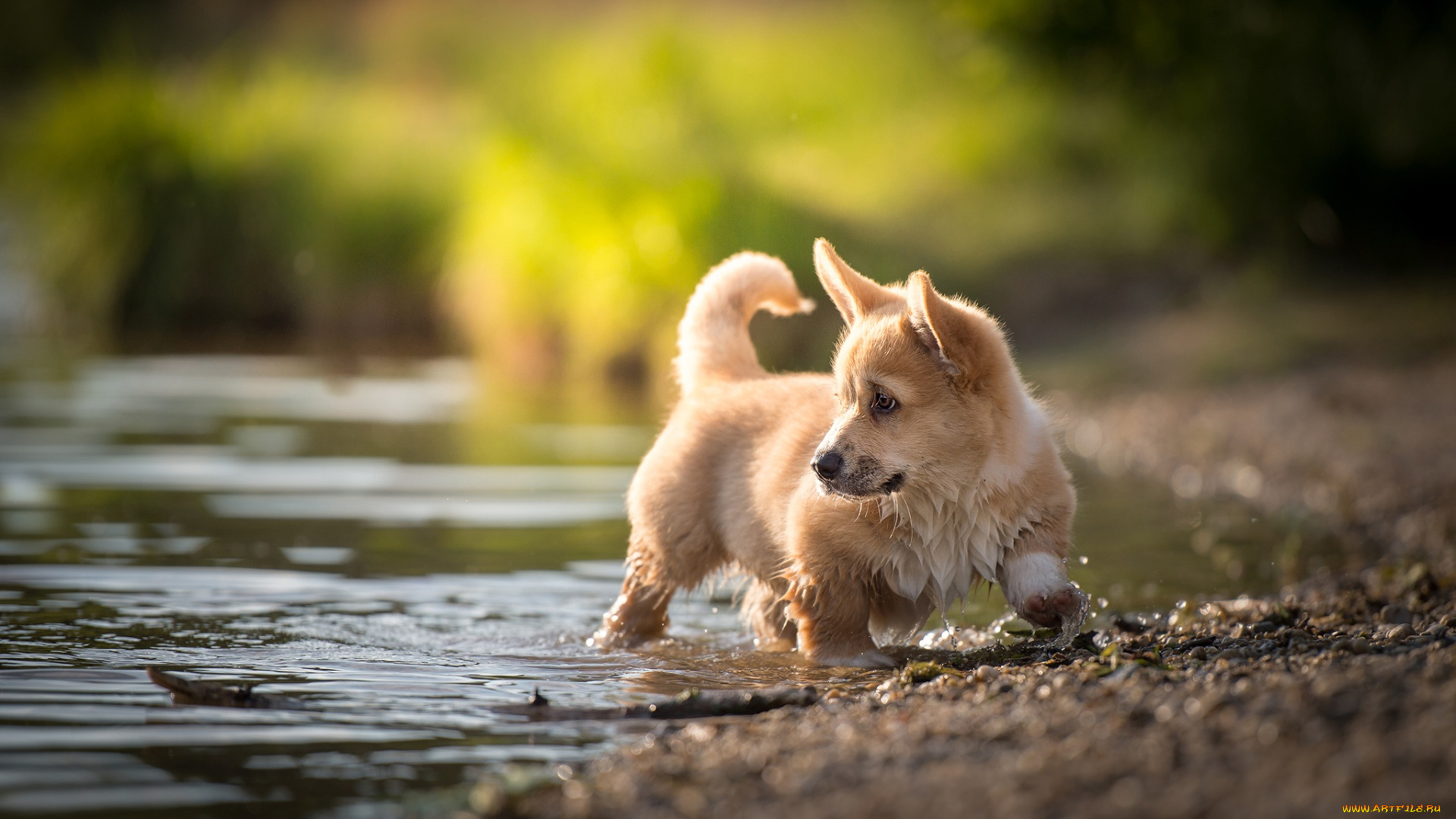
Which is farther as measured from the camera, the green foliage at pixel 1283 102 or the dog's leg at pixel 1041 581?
the green foliage at pixel 1283 102

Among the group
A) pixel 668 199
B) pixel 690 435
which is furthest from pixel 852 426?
pixel 668 199

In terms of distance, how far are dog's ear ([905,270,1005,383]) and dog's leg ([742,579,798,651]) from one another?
1030mm

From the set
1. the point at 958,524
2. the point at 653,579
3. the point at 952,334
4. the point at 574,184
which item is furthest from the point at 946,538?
the point at 574,184

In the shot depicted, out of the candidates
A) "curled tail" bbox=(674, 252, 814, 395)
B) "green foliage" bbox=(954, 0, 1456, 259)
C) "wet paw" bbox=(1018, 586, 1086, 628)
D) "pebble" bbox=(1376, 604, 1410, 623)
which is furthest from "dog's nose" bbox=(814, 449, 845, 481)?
"green foliage" bbox=(954, 0, 1456, 259)

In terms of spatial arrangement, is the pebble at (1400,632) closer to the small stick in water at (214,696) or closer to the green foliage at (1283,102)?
the small stick in water at (214,696)

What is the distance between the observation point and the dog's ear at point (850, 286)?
465 centimetres

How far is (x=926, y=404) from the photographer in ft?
14.0

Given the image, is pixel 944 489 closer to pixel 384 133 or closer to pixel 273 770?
pixel 273 770

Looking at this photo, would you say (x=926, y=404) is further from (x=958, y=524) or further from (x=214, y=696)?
(x=214, y=696)

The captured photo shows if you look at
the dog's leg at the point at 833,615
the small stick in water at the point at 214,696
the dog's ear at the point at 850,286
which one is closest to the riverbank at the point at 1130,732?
the dog's leg at the point at 833,615

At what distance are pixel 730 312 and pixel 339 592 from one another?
68.9 inches

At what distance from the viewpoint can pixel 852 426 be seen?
4238 mm

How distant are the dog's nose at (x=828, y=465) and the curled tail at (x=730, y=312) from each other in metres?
1.09

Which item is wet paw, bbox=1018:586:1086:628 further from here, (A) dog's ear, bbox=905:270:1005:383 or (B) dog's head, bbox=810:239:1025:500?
(A) dog's ear, bbox=905:270:1005:383
